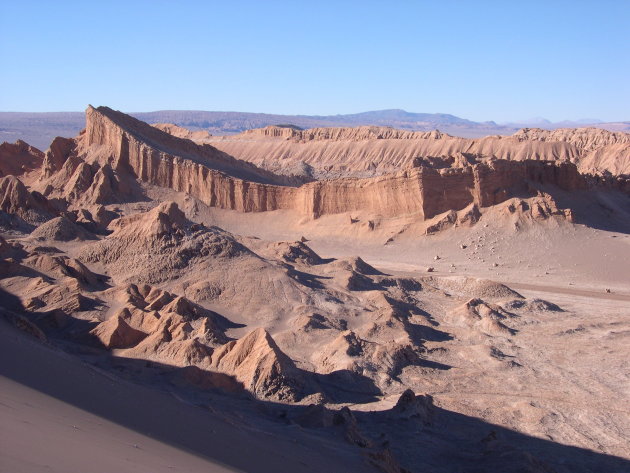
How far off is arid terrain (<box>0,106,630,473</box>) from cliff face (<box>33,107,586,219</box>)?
14 cm

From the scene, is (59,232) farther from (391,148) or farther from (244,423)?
(391,148)

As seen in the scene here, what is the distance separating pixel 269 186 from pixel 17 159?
1828 centimetres

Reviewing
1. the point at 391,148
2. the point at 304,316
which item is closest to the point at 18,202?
the point at 304,316

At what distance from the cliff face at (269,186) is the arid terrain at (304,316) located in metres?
0.14

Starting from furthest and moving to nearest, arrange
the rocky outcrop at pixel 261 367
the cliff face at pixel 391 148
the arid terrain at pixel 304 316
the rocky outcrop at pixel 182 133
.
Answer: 1. the rocky outcrop at pixel 182 133
2. the cliff face at pixel 391 148
3. the rocky outcrop at pixel 261 367
4. the arid terrain at pixel 304 316

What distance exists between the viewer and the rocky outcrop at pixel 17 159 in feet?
152

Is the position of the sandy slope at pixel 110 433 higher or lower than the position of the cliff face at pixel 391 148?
lower

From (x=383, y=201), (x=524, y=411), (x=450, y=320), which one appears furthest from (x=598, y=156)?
(x=524, y=411)

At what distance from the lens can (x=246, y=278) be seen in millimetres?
23469

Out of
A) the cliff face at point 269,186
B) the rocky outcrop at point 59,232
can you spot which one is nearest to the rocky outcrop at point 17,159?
the cliff face at point 269,186

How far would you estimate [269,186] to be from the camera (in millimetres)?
45094

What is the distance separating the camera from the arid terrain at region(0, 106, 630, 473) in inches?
368

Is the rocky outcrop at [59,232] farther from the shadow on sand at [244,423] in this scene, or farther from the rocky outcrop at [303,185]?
the shadow on sand at [244,423]

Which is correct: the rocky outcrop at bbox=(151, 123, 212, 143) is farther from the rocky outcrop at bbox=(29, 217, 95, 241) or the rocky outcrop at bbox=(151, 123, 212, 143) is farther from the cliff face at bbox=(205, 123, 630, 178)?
the rocky outcrop at bbox=(29, 217, 95, 241)
